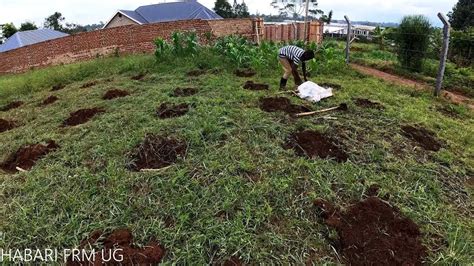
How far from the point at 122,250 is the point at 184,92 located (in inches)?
133

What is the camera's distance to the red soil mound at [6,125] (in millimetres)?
4889

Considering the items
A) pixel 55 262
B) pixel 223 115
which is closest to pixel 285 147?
pixel 223 115

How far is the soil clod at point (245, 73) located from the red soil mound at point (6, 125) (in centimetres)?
366

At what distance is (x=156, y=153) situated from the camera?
3385 millimetres

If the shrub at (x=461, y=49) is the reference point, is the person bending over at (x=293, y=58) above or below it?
above

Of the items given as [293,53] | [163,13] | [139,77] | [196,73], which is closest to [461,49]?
[293,53]

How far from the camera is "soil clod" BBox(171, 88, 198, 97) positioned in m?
5.24

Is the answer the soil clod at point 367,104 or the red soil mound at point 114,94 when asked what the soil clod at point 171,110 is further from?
the soil clod at point 367,104

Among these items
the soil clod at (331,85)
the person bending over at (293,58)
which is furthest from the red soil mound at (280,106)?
the soil clod at (331,85)

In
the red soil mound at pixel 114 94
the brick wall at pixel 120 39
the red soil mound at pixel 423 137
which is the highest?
the brick wall at pixel 120 39

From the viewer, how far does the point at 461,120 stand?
187 inches

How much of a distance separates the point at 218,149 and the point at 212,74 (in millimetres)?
3601

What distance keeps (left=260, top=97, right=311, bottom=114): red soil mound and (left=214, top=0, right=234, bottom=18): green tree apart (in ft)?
98.0

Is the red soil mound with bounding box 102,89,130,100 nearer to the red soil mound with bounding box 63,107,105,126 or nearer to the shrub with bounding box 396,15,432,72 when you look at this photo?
the red soil mound with bounding box 63,107,105,126
